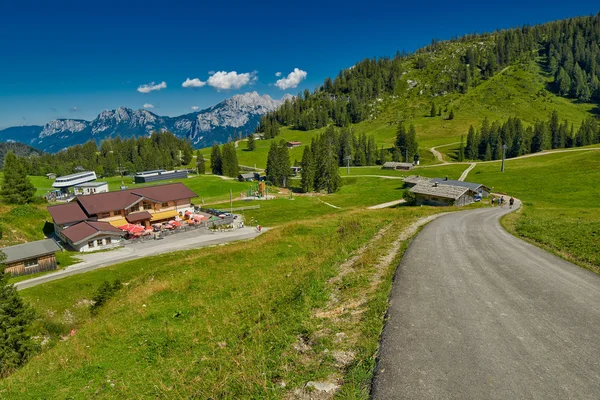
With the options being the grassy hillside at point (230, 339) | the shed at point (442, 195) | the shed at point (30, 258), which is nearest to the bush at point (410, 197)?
the shed at point (442, 195)

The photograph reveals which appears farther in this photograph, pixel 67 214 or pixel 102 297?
pixel 67 214

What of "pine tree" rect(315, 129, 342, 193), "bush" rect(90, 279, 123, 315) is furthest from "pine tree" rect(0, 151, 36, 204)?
"pine tree" rect(315, 129, 342, 193)

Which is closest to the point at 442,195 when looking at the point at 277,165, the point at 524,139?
the point at 277,165

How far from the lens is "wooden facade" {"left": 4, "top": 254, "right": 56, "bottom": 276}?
43.4 metres

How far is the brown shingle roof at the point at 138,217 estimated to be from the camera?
68.6 meters

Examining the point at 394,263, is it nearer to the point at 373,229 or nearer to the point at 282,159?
the point at 373,229

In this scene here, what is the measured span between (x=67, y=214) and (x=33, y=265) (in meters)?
19.1

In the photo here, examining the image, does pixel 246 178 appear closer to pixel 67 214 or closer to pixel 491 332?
pixel 67 214

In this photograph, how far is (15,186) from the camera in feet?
238

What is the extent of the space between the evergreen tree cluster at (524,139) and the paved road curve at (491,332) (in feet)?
486

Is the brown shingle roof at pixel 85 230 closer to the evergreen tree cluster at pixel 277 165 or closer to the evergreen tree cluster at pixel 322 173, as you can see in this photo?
the evergreen tree cluster at pixel 322 173

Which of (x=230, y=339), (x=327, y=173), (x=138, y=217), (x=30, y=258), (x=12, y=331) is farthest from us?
(x=327, y=173)

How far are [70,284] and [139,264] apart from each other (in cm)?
885

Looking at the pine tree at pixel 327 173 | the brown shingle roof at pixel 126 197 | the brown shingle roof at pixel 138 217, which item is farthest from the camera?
the pine tree at pixel 327 173
